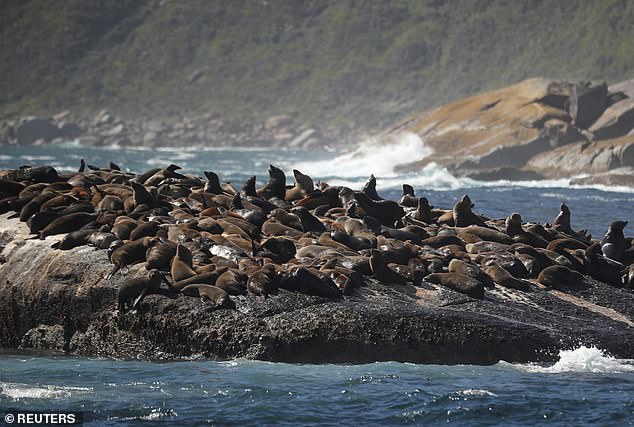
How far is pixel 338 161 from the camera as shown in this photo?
7306 centimetres

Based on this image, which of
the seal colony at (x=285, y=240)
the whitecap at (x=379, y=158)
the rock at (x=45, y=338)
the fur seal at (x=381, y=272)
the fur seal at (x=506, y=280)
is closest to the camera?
the seal colony at (x=285, y=240)

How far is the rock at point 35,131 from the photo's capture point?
144375 millimetres

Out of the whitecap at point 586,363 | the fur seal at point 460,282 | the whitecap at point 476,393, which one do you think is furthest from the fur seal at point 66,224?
the whitecap at point 586,363

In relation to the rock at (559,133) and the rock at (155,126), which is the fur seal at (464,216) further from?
the rock at (155,126)

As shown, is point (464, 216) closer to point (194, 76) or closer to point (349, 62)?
point (349, 62)

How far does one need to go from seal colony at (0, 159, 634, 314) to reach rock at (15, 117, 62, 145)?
423 feet

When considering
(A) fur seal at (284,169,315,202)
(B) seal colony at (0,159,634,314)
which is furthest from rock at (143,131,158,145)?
(A) fur seal at (284,169,315,202)

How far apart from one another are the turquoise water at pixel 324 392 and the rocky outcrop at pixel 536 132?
4251cm

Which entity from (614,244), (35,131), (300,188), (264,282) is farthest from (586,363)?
(35,131)

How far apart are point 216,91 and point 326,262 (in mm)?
168416

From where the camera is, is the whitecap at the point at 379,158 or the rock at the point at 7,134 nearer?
the whitecap at the point at 379,158

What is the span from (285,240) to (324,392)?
3669 millimetres

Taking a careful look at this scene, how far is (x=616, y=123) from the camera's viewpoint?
201ft

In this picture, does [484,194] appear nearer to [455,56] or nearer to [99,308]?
[99,308]
